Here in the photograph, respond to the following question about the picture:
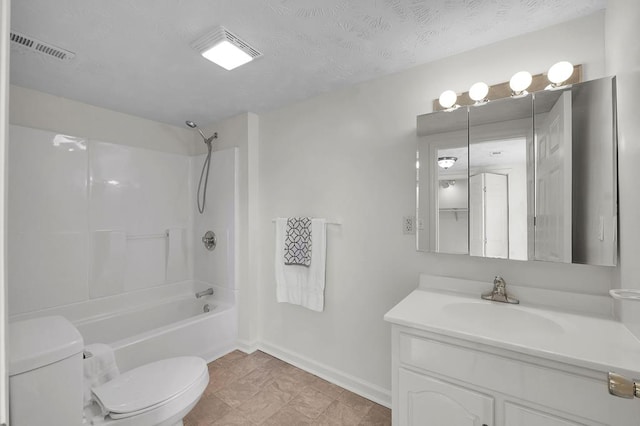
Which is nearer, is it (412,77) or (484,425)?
(484,425)

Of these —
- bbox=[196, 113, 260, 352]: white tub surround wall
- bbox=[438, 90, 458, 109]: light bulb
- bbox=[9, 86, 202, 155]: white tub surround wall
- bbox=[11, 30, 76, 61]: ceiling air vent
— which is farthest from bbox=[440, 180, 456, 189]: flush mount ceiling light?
bbox=[9, 86, 202, 155]: white tub surround wall

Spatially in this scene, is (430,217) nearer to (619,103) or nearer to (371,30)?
(619,103)

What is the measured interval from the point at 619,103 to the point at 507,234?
2.34 ft

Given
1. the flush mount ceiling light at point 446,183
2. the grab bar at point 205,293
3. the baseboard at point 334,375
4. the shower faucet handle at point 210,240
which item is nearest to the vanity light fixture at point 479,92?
the flush mount ceiling light at point 446,183

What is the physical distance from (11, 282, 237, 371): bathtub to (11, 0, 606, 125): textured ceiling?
176cm

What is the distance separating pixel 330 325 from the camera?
2.24 metres

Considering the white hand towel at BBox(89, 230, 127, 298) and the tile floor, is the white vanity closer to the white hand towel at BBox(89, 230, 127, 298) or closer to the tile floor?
the tile floor

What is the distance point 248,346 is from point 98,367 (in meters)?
1.23

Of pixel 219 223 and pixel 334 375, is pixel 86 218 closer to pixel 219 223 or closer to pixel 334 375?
pixel 219 223

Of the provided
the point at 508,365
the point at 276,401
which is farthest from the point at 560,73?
the point at 276,401

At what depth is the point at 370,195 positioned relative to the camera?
2.03 m

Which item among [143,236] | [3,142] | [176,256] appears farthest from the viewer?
[176,256]

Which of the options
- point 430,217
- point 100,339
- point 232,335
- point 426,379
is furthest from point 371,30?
point 100,339

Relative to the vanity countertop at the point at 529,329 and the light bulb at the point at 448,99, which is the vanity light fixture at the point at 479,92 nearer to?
the light bulb at the point at 448,99
